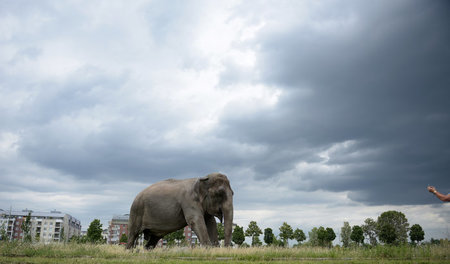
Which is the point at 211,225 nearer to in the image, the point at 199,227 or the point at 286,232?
the point at 199,227

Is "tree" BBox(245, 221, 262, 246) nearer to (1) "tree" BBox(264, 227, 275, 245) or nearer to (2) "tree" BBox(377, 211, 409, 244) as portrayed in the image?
(1) "tree" BBox(264, 227, 275, 245)

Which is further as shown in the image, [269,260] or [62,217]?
[62,217]

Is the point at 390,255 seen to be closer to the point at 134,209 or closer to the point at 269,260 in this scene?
the point at 269,260

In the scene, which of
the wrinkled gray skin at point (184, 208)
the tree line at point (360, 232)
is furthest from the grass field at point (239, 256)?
the tree line at point (360, 232)

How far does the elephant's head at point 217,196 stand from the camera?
1859cm

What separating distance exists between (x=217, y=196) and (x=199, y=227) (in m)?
1.87

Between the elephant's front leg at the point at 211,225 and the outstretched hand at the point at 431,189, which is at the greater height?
the outstretched hand at the point at 431,189

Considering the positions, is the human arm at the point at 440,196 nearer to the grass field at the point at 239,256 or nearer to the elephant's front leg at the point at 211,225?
the grass field at the point at 239,256

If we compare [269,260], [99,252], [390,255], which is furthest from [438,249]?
[99,252]

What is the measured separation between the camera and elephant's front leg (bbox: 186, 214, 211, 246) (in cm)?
1767

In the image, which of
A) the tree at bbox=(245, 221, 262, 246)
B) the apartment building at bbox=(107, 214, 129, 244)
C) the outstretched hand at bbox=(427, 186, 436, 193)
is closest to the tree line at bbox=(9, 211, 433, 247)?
the tree at bbox=(245, 221, 262, 246)

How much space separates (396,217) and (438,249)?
2440 inches

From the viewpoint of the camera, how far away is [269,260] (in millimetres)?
12281

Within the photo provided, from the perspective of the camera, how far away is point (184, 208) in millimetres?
19016
